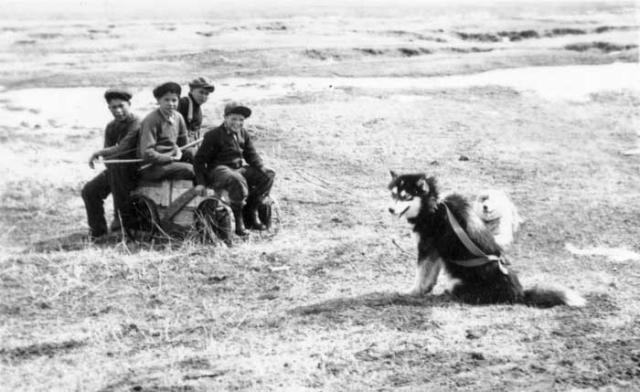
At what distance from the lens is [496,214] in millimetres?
9242

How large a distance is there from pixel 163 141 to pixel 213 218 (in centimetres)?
127

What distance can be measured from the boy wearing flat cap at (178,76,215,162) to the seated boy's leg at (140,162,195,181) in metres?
0.64

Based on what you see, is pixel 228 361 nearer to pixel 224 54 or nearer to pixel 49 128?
pixel 49 128

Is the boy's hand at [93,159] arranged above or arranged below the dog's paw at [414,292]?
above

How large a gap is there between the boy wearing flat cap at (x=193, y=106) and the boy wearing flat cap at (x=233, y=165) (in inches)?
33.5

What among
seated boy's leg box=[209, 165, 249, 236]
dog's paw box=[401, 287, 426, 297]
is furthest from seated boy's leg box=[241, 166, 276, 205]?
dog's paw box=[401, 287, 426, 297]

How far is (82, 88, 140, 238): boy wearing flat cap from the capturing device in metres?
9.81

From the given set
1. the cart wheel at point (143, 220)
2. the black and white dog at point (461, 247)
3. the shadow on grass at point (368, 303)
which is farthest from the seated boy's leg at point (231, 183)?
the black and white dog at point (461, 247)

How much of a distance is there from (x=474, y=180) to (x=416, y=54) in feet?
64.7

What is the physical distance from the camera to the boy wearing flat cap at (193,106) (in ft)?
34.7

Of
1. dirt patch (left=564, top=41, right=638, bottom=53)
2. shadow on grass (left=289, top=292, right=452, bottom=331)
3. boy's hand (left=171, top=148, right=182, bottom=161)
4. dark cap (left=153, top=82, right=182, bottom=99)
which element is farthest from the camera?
dirt patch (left=564, top=41, right=638, bottom=53)

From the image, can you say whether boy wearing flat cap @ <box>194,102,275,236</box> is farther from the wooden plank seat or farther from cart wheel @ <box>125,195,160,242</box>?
cart wheel @ <box>125,195,160,242</box>

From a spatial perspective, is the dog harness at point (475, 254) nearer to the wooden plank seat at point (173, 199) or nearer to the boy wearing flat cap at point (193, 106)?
the wooden plank seat at point (173, 199)

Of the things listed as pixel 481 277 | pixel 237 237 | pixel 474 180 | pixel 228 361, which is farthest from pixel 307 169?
pixel 228 361
